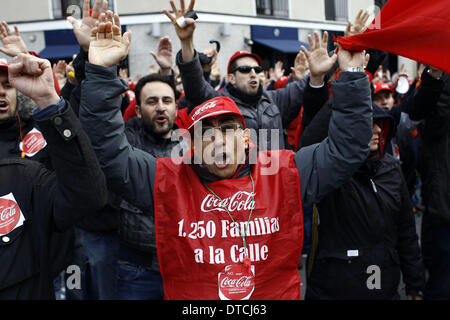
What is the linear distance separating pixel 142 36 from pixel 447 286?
465 inches

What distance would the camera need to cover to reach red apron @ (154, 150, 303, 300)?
77.0 inches

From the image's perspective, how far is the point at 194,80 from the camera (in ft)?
10.5

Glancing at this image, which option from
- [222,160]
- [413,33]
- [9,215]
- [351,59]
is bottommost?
[9,215]

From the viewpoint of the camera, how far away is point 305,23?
16.5m

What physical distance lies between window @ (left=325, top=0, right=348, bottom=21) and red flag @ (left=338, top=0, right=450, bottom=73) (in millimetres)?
16124

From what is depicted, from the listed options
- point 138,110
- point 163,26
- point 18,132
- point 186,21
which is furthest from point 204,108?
point 163,26

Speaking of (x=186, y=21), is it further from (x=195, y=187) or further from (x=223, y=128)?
(x=195, y=187)

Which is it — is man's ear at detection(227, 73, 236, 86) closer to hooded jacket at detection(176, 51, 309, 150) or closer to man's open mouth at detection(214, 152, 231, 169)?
hooded jacket at detection(176, 51, 309, 150)

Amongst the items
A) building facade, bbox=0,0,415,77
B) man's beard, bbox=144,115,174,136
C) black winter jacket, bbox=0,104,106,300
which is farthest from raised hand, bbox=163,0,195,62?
building facade, bbox=0,0,415,77

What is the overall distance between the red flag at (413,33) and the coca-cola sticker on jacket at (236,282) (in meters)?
1.14

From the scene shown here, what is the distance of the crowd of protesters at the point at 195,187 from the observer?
177 cm

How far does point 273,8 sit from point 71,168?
51.2ft

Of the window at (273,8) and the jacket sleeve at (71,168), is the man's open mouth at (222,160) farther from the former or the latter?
the window at (273,8)
